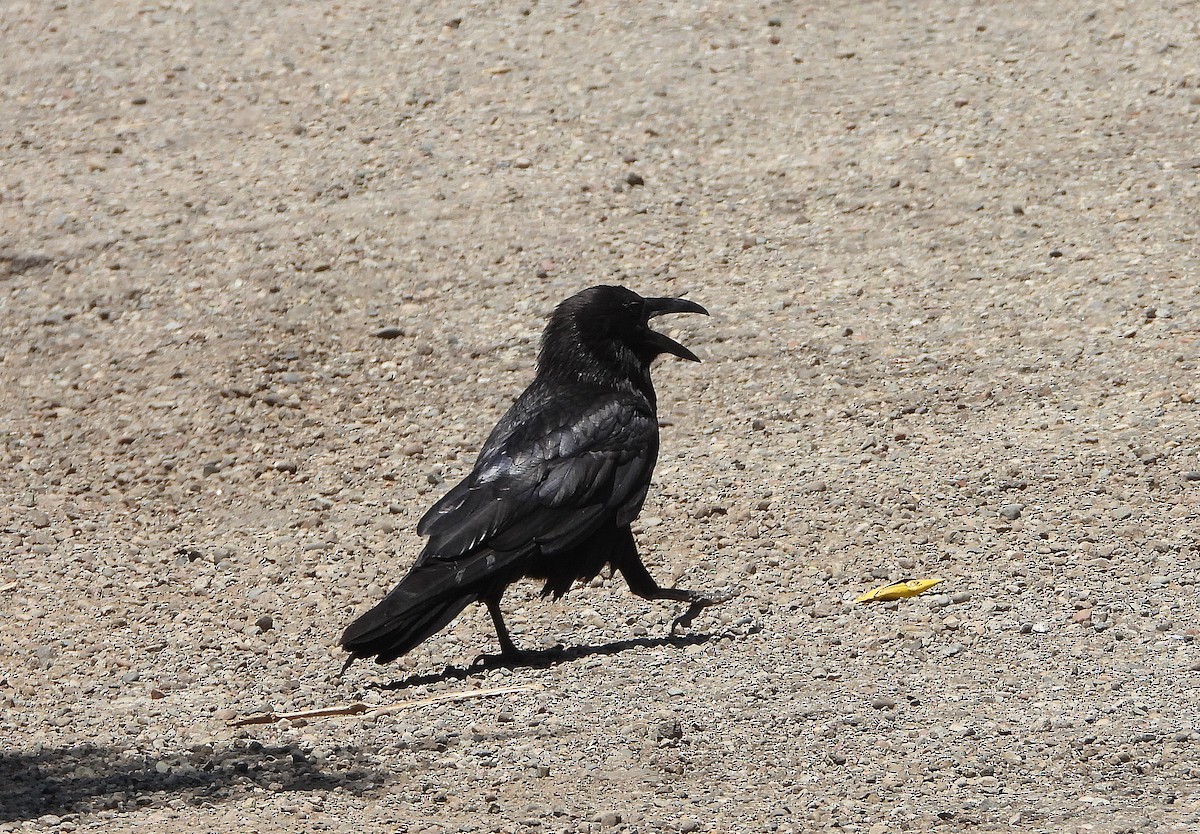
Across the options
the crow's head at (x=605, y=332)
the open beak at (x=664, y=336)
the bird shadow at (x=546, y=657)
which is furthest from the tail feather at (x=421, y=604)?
the open beak at (x=664, y=336)

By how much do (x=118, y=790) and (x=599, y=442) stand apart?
2510 mm

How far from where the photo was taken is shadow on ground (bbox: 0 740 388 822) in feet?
16.4

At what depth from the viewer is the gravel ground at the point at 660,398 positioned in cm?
520

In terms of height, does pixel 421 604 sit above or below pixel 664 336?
below

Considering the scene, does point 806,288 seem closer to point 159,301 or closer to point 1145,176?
point 1145,176

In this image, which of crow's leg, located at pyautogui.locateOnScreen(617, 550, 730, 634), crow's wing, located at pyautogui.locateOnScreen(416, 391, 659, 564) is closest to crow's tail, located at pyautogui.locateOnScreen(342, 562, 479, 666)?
crow's wing, located at pyautogui.locateOnScreen(416, 391, 659, 564)

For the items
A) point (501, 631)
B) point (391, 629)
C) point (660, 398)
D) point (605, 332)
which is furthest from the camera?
point (660, 398)

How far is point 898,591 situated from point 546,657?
5.05ft

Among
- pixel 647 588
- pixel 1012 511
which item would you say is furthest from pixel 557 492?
pixel 1012 511

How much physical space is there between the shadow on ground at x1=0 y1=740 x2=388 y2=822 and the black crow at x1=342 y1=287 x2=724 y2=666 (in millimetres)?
594

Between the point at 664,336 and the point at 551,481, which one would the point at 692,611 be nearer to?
the point at 551,481

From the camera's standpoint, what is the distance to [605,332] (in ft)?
23.3

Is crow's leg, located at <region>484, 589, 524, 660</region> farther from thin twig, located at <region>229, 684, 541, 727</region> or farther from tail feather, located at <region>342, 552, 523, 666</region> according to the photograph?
thin twig, located at <region>229, 684, 541, 727</region>

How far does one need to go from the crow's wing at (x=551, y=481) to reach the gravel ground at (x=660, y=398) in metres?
0.55
